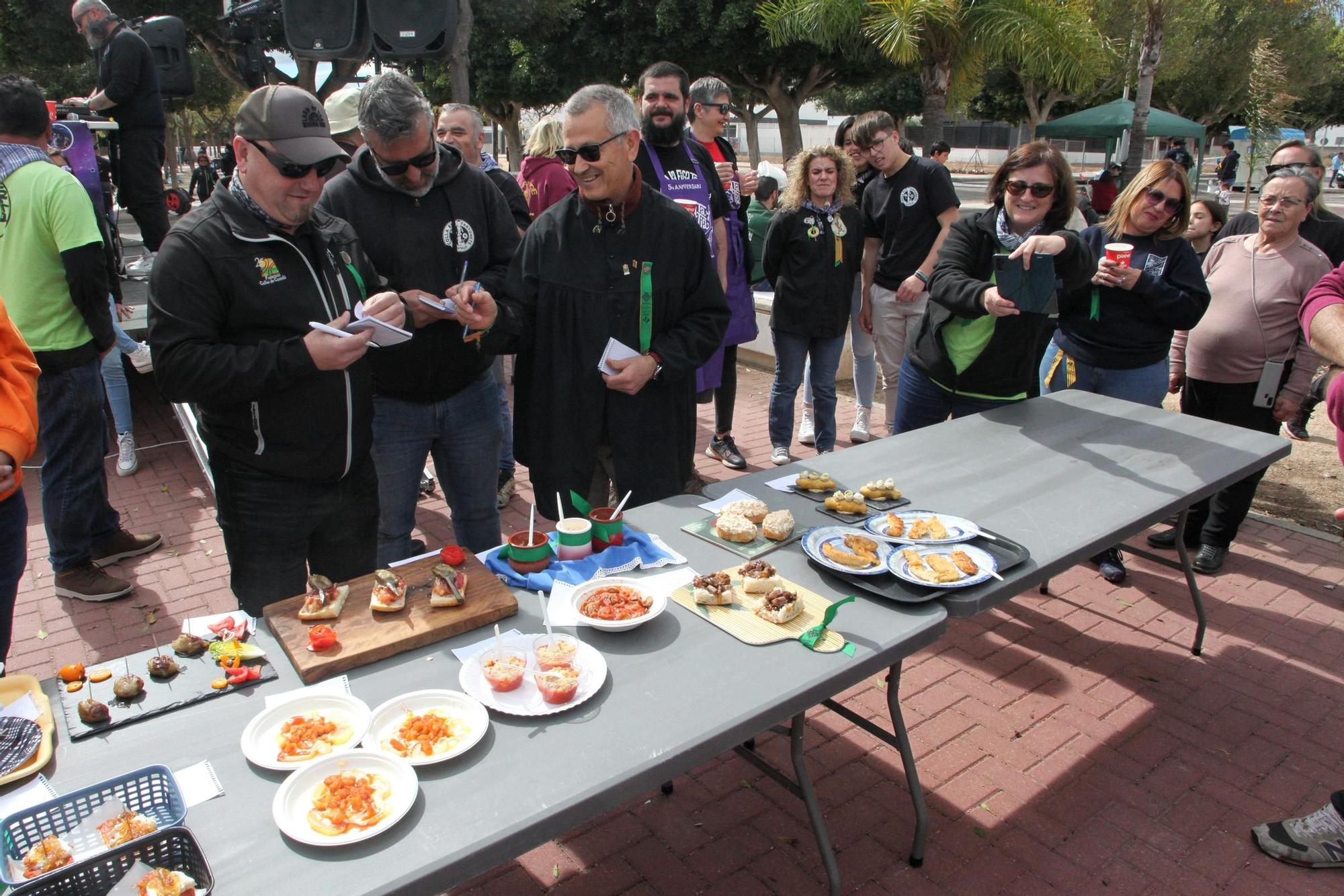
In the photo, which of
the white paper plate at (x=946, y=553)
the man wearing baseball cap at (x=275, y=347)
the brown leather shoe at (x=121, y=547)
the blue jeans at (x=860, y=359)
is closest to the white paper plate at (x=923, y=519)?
the white paper plate at (x=946, y=553)

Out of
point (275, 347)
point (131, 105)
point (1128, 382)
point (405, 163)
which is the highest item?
point (131, 105)

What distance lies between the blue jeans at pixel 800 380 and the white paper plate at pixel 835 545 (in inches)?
109

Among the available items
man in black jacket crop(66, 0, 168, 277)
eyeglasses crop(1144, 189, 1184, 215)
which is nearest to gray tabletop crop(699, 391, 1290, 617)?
eyeglasses crop(1144, 189, 1184, 215)

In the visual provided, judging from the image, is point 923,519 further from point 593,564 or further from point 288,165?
point 288,165

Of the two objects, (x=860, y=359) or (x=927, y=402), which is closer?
(x=927, y=402)

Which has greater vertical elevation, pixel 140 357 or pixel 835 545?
pixel 835 545

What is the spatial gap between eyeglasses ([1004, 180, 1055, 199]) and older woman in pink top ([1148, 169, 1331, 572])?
4.20ft

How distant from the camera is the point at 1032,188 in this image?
10.7ft

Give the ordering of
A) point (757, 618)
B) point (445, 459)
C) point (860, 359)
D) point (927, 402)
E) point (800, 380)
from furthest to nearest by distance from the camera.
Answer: point (860, 359), point (800, 380), point (927, 402), point (445, 459), point (757, 618)

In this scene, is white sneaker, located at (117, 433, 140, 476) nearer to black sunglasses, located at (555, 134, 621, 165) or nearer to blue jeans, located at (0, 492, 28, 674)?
blue jeans, located at (0, 492, 28, 674)

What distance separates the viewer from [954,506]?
267cm

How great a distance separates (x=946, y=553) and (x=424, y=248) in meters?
1.92

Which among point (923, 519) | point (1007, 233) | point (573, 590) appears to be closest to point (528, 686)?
point (573, 590)

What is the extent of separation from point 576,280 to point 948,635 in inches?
87.0
